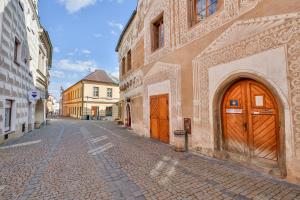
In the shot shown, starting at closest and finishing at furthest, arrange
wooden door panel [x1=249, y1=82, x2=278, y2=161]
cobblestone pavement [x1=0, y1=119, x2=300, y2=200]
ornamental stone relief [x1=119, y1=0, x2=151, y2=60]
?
cobblestone pavement [x1=0, y1=119, x2=300, y2=200], wooden door panel [x1=249, y1=82, x2=278, y2=161], ornamental stone relief [x1=119, y1=0, x2=151, y2=60]

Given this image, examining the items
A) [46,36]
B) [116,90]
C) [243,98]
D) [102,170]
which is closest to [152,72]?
[243,98]

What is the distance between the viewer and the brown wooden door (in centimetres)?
803

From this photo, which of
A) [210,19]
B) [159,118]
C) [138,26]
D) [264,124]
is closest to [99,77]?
[138,26]

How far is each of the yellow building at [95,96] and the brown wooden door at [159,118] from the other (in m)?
19.0

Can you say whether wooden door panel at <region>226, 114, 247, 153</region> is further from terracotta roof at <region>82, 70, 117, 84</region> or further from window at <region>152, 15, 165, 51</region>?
terracotta roof at <region>82, 70, 117, 84</region>

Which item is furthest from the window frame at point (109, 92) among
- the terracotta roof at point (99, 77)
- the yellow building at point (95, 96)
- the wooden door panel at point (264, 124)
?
the wooden door panel at point (264, 124)

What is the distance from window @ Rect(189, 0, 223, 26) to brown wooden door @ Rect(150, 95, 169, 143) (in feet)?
11.2

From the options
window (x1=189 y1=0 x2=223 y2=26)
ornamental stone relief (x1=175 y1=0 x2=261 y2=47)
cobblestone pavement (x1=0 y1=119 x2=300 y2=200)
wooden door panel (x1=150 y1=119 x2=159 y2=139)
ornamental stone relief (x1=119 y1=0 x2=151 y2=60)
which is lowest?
cobblestone pavement (x1=0 y1=119 x2=300 y2=200)

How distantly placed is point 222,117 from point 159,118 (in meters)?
3.67

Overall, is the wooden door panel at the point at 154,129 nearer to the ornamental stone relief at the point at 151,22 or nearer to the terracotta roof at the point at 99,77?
the ornamental stone relief at the point at 151,22

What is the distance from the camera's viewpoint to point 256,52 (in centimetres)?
425

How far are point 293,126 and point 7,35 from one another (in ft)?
34.5

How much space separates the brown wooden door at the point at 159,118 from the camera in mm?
8031

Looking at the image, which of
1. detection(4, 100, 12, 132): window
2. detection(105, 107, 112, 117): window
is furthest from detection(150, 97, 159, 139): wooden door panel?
detection(105, 107, 112, 117): window
